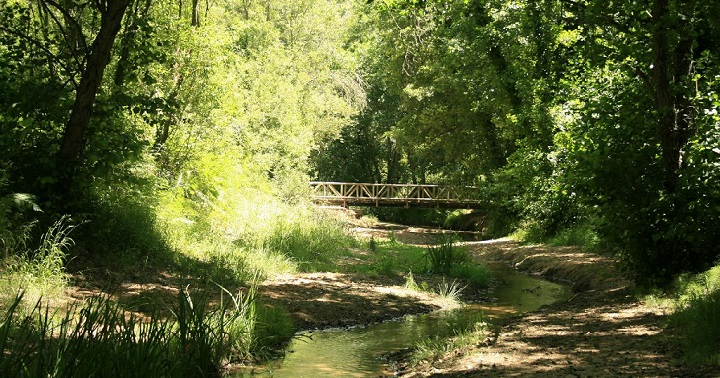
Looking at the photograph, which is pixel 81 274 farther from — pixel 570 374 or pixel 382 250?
pixel 382 250

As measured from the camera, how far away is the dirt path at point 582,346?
5.82m

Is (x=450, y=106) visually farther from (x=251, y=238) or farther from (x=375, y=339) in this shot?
(x=375, y=339)

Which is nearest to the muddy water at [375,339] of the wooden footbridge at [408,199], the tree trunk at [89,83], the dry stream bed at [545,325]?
the dry stream bed at [545,325]

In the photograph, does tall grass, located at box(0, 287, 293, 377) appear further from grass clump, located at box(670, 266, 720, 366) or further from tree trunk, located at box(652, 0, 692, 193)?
tree trunk, located at box(652, 0, 692, 193)

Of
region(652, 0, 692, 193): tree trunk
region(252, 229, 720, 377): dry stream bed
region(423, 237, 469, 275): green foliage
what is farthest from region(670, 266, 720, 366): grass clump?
region(423, 237, 469, 275): green foliage

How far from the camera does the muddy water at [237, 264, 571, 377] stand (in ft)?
22.7

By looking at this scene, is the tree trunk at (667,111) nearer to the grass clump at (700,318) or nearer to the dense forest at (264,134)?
the dense forest at (264,134)

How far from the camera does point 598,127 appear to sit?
945cm

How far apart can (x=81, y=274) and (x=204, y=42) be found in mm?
6991

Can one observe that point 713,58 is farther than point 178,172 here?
No

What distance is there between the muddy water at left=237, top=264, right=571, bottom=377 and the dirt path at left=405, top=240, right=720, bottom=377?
27.8 inches

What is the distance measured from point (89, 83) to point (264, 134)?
16.3 metres

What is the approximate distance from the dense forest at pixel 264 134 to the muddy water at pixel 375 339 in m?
1.87

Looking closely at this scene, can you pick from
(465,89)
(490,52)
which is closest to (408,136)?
(465,89)
